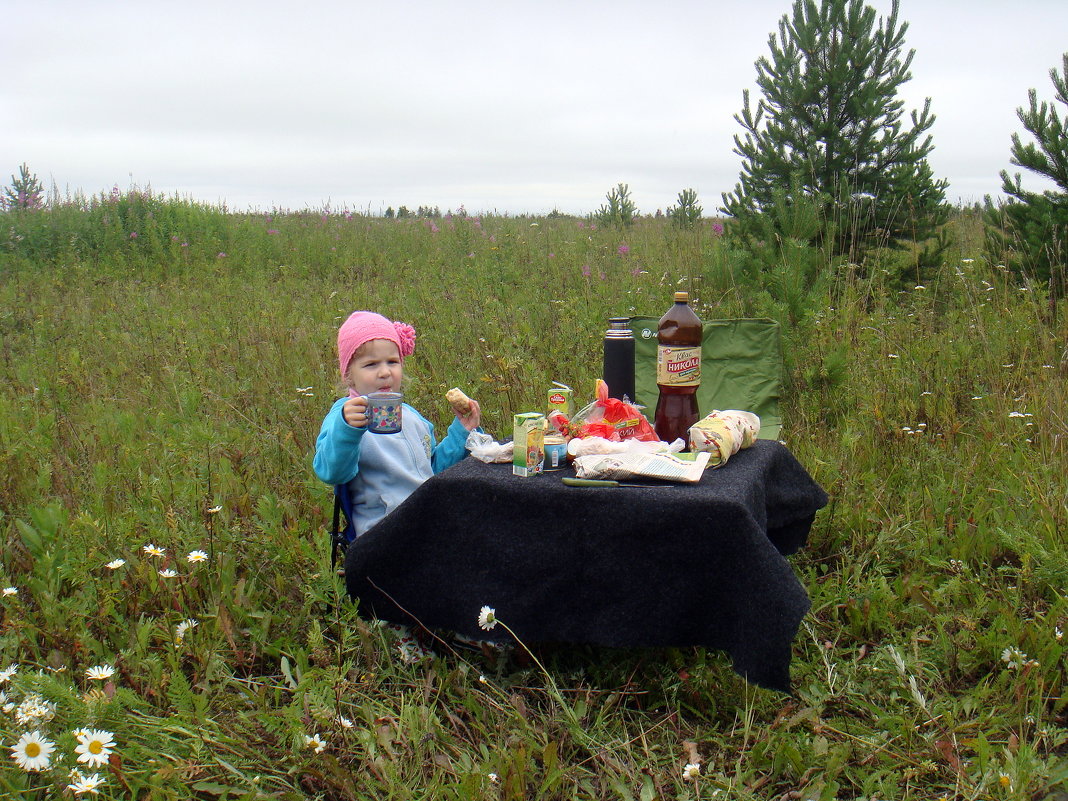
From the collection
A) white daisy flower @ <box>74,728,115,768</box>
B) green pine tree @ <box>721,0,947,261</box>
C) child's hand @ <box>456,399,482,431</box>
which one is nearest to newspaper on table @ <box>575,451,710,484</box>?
child's hand @ <box>456,399,482,431</box>

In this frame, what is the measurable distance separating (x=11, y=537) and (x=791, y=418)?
3873 mm

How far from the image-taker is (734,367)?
385 centimetres

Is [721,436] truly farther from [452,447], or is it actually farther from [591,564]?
[452,447]

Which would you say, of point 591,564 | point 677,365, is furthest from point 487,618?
point 677,365

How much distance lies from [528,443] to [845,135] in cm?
499

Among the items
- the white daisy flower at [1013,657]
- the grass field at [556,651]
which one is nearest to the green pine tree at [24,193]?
the grass field at [556,651]

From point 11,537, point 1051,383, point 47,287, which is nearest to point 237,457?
point 11,537

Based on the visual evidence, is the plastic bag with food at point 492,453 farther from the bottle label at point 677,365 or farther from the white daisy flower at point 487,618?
the bottle label at point 677,365

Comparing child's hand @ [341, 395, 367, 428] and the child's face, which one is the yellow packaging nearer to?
child's hand @ [341, 395, 367, 428]

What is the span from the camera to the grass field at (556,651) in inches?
84.1

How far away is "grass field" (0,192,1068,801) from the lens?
7.01 ft

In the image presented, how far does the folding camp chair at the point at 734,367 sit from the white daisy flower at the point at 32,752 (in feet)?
8.71

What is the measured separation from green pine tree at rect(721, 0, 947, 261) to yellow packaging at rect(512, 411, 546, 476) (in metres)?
4.13

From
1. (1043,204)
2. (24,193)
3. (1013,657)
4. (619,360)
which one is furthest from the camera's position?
(24,193)
